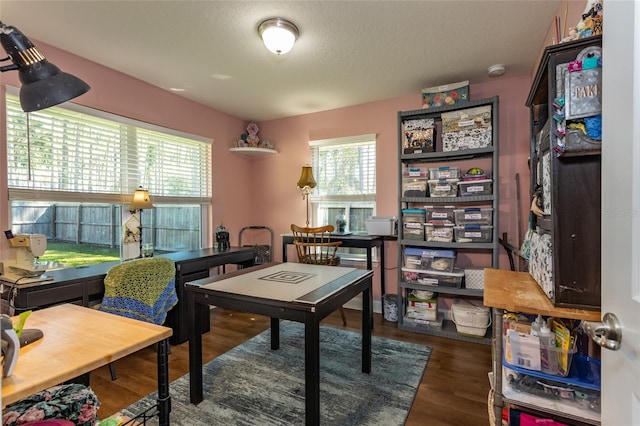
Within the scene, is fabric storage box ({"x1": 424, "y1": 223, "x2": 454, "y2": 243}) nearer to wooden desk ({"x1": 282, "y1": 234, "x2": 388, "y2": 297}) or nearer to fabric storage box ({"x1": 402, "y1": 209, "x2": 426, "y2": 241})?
fabric storage box ({"x1": 402, "y1": 209, "x2": 426, "y2": 241})

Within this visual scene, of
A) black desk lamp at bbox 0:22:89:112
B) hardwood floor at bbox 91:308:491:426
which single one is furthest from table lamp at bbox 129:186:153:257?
black desk lamp at bbox 0:22:89:112

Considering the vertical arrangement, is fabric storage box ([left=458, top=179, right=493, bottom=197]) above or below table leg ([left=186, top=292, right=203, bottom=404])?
above

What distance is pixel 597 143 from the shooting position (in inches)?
36.6

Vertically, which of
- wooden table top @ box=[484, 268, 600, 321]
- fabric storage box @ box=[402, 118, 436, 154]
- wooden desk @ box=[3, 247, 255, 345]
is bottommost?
wooden desk @ box=[3, 247, 255, 345]

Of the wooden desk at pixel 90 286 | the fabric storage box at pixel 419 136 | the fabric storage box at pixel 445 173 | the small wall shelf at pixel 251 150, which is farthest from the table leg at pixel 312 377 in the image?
the small wall shelf at pixel 251 150

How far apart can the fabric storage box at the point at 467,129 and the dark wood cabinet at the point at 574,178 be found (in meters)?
1.71

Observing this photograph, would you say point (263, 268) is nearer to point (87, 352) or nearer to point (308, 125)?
point (87, 352)

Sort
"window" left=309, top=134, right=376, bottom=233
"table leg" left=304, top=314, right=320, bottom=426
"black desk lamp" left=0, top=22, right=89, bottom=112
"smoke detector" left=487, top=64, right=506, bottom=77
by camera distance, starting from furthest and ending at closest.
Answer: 1. "window" left=309, top=134, right=376, bottom=233
2. "smoke detector" left=487, top=64, right=506, bottom=77
3. "table leg" left=304, top=314, right=320, bottom=426
4. "black desk lamp" left=0, top=22, right=89, bottom=112

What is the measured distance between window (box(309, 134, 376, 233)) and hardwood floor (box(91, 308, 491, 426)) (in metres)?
1.33

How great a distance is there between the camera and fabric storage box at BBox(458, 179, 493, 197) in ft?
8.96

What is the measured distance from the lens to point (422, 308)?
2957mm

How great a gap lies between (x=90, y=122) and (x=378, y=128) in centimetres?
282

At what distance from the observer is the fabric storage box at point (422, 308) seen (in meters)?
2.93

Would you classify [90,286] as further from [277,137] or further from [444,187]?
[444,187]
